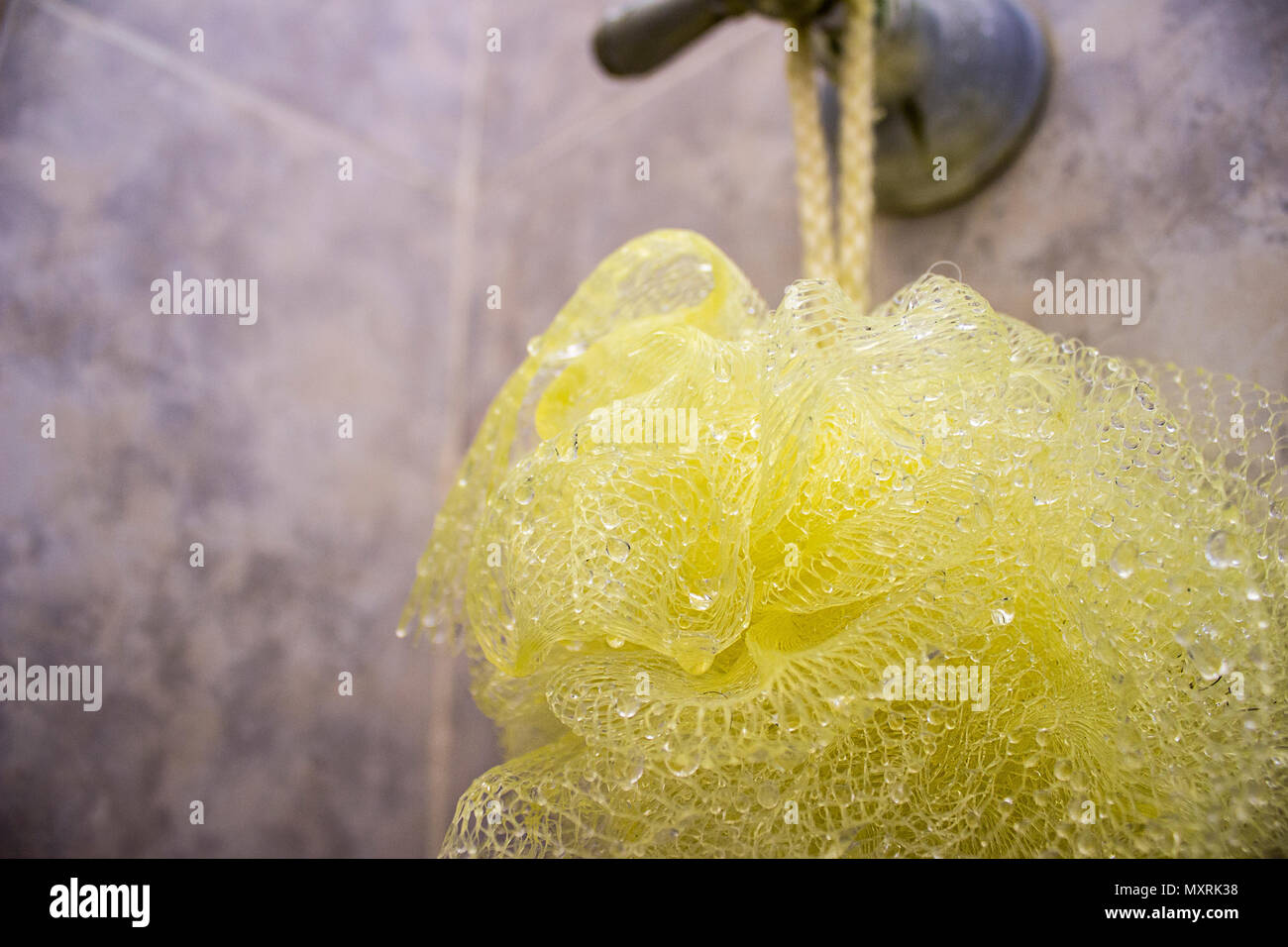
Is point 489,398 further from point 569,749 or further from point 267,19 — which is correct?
point 569,749

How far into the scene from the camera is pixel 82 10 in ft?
1.92

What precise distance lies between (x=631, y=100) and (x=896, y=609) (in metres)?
0.57

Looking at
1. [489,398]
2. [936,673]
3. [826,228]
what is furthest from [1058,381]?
[489,398]

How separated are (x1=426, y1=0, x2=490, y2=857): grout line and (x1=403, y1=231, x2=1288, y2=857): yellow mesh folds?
52 cm

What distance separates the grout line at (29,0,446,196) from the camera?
23.1 inches

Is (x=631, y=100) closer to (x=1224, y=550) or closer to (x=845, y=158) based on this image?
(x=845, y=158)

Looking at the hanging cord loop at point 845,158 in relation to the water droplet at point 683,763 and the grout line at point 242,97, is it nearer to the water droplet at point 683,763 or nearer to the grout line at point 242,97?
the water droplet at point 683,763

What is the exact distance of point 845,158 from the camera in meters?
0.34

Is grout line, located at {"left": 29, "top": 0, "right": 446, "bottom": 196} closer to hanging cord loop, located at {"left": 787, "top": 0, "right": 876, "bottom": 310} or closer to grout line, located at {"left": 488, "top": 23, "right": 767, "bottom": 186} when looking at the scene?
grout line, located at {"left": 488, "top": 23, "right": 767, "bottom": 186}

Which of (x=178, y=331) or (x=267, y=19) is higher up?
(x=267, y=19)

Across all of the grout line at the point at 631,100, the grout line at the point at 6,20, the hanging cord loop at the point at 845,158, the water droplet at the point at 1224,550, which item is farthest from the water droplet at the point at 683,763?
the grout line at the point at 6,20

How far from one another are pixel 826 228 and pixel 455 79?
1.90ft

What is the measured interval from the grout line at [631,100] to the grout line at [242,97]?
0.25 ft

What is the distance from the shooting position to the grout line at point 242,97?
1.92 ft
